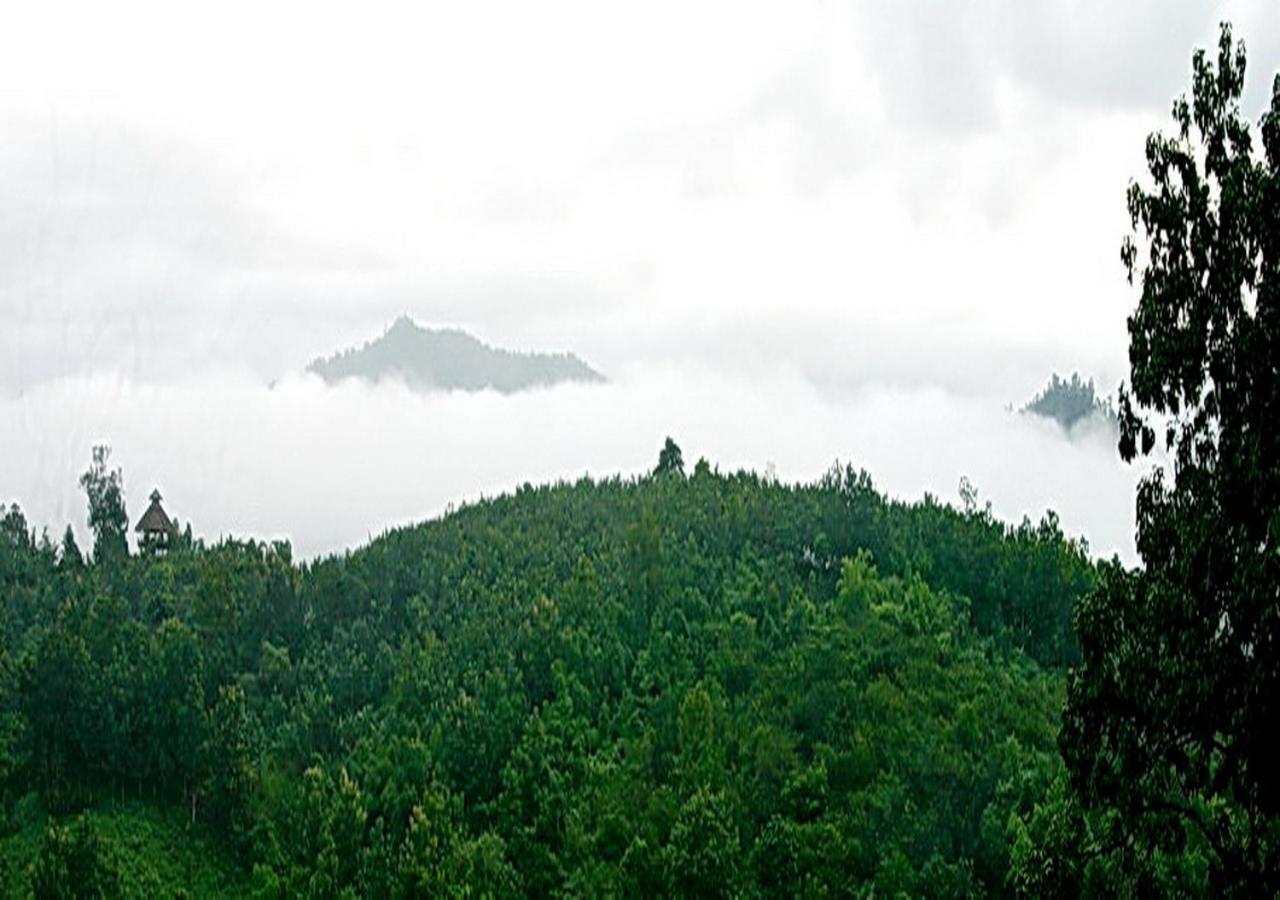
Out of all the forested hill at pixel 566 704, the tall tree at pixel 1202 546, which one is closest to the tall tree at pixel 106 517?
the forested hill at pixel 566 704

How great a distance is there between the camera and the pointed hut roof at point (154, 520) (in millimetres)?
89375

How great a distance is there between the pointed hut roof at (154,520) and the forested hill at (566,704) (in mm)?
1813

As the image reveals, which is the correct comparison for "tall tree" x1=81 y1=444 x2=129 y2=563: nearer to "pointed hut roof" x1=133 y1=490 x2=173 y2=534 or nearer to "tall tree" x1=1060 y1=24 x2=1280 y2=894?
"pointed hut roof" x1=133 y1=490 x2=173 y2=534

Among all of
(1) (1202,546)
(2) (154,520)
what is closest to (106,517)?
(2) (154,520)

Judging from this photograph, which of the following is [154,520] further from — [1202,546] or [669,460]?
[1202,546]

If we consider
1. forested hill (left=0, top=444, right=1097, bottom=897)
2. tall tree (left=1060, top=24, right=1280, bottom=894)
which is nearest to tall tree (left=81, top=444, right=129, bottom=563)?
forested hill (left=0, top=444, right=1097, bottom=897)

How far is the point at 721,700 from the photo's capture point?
195ft

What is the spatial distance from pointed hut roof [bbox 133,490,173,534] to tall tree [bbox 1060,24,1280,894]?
81335 millimetres

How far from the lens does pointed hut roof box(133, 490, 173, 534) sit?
293ft

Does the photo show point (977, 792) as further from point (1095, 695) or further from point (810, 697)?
point (1095, 695)

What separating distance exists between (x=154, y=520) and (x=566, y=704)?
4051 cm

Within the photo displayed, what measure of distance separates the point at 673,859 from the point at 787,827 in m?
5.53

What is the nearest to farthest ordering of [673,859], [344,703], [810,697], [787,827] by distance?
1. [673,859]
2. [787,827]
3. [810,697]
4. [344,703]

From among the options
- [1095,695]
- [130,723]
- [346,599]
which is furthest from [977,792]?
[346,599]
